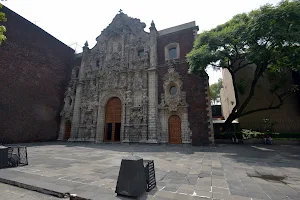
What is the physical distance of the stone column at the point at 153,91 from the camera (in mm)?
14145

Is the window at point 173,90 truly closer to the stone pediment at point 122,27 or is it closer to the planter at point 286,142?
the stone pediment at point 122,27

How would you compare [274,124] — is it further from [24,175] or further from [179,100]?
[24,175]

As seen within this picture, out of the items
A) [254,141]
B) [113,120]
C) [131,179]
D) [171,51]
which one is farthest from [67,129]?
[254,141]

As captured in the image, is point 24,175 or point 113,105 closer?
point 24,175

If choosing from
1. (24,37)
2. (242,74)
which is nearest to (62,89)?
(24,37)

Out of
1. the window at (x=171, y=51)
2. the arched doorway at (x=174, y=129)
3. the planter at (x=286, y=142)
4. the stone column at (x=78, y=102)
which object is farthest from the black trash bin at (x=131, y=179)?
the stone column at (x=78, y=102)

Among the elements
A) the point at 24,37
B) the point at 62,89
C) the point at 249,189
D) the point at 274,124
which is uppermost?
the point at 24,37

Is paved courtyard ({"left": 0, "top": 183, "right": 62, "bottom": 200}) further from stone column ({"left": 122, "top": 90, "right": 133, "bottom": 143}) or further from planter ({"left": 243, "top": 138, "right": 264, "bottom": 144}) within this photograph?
→ planter ({"left": 243, "top": 138, "right": 264, "bottom": 144})

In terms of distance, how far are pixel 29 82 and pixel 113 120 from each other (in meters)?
10.5

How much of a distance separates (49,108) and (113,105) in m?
→ 8.70

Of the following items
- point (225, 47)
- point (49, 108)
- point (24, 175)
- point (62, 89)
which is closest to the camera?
point (24, 175)

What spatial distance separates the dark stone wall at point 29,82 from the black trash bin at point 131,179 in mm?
17521

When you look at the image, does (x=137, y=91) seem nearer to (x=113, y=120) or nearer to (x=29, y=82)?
(x=113, y=120)

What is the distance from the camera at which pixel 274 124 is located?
14.8m
